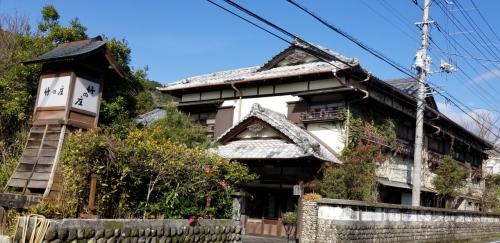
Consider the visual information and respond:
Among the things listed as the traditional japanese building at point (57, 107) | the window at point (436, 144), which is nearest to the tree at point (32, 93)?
the traditional japanese building at point (57, 107)

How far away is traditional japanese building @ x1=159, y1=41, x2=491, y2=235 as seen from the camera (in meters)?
20.3

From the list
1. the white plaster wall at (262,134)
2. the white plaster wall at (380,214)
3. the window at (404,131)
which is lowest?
the white plaster wall at (380,214)

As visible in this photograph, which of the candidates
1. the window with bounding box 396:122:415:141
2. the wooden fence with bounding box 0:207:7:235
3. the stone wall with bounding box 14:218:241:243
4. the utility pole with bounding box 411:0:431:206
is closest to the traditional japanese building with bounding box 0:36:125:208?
the wooden fence with bounding box 0:207:7:235

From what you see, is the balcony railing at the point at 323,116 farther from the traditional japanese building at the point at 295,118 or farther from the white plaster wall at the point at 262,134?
the white plaster wall at the point at 262,134

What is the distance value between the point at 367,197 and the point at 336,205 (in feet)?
8.64

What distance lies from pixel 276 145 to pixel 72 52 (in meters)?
10.1

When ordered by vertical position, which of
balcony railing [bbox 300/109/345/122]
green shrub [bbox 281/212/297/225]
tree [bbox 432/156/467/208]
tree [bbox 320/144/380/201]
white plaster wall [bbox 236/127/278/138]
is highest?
balcony railing [bbox 300/109/345/122]

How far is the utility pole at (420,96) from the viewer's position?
71.5 feet

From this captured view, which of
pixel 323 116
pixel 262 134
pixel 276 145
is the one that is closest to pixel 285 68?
pixel 323 116

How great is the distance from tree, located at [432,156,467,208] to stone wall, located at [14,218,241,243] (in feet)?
57.5

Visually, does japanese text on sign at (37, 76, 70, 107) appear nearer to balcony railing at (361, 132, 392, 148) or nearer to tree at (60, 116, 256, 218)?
tree at (60, 116, 256, 218)

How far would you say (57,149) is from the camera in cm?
1238

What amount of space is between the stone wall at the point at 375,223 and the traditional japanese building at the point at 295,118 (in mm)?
2791

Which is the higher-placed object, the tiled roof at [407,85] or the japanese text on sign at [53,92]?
the tiled roof at [407,85]
